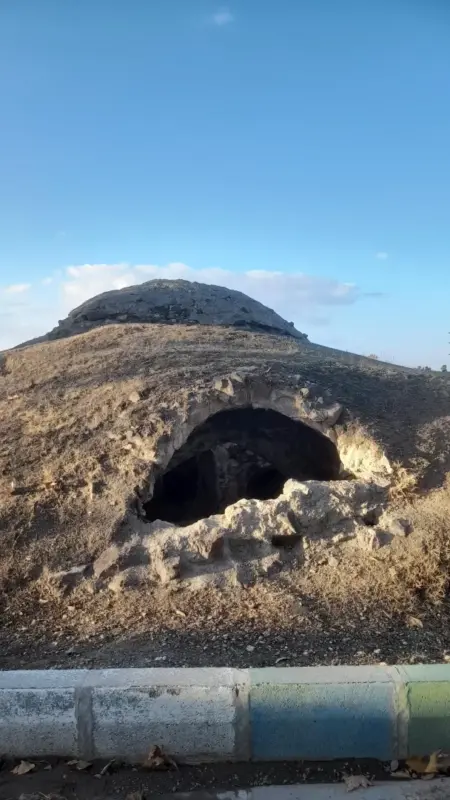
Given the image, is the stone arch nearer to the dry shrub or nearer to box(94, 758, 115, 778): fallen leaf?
the dry shrub

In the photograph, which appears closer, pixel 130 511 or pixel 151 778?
pixel 151 778

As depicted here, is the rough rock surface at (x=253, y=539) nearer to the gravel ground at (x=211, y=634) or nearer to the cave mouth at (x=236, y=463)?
the gravel ground at (x=211, y=634)

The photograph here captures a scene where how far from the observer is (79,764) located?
3.29 meters

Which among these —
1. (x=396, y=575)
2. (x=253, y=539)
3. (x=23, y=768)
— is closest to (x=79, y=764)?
(x=23, y=768)

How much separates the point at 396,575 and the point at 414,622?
472 millimetres

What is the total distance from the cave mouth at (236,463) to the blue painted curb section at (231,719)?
315 centimetres

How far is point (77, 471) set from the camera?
5.89 metres

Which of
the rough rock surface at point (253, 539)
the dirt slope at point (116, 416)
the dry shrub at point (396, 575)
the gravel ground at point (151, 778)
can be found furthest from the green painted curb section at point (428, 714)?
the dirt slope at point (116, 416)

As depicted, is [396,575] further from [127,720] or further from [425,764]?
[127,720]

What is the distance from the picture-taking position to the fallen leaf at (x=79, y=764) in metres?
3.27

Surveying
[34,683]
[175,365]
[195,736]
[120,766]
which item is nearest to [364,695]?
[195,736]

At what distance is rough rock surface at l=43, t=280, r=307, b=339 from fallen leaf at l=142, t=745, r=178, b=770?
29.2 feet

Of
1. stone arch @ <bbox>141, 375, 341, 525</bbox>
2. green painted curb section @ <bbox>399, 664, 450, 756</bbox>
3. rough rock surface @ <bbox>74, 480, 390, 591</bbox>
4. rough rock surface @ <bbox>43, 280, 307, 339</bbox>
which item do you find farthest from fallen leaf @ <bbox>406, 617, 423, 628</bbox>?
rough rock surface @ <bbox>43, 280, 307, 339</bbox>

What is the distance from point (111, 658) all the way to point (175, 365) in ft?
11.7
